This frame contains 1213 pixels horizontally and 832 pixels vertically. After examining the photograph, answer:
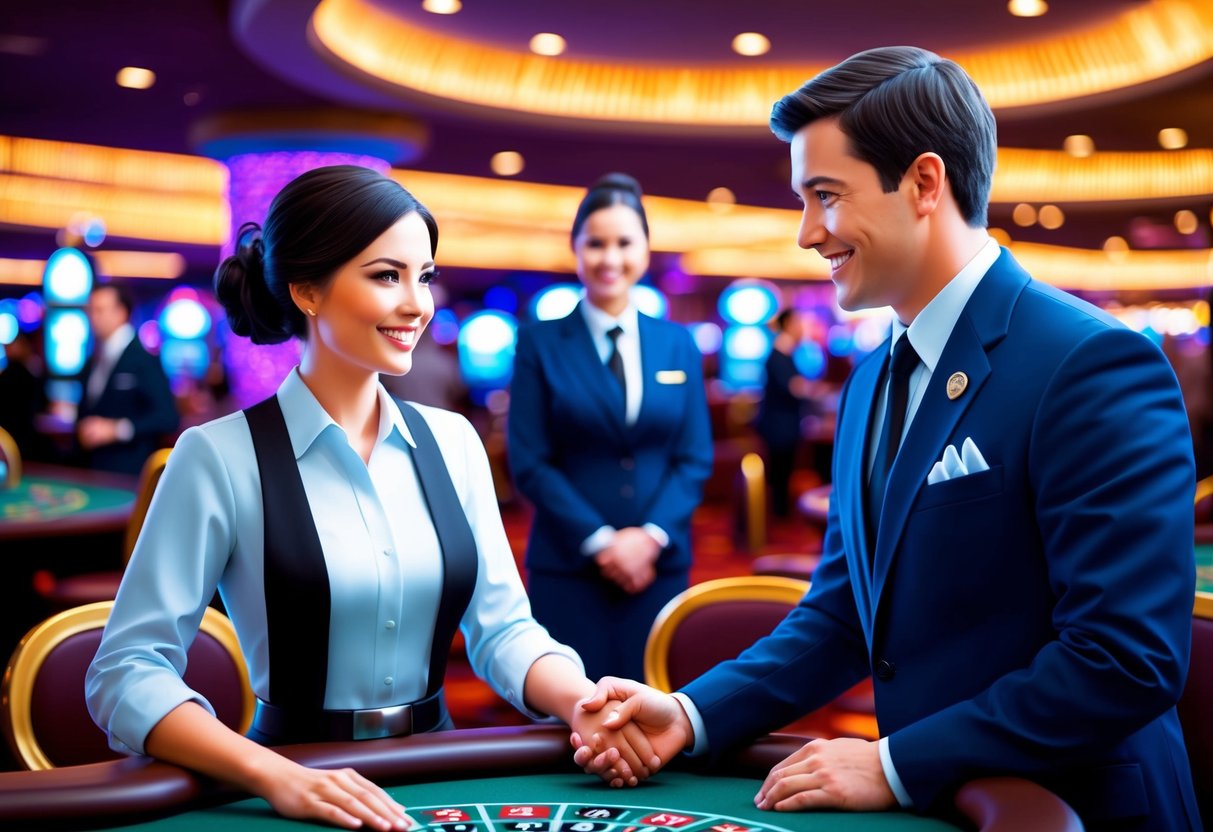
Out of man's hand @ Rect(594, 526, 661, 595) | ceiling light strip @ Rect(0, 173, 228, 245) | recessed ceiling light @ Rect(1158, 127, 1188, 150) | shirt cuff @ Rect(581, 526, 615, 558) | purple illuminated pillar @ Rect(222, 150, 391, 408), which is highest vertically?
ceiling light strip @ Rect(0, 173, 228, 245)

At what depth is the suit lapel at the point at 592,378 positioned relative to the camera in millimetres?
2795

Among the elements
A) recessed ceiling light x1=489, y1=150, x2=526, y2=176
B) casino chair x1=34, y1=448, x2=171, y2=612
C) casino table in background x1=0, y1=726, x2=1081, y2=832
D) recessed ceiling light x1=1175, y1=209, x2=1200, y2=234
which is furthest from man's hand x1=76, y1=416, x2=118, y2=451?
recessed ceiling light x1=1175, y1=209, x2=1200, y2=234

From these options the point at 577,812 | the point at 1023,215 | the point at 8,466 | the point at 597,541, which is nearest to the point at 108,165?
the point at 8,466

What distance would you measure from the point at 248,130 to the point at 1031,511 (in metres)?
6.99

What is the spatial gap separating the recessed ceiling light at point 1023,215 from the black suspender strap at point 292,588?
33.7 feet

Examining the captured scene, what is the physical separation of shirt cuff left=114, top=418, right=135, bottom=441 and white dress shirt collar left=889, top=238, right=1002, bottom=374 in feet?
13.6

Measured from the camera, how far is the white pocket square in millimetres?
1235

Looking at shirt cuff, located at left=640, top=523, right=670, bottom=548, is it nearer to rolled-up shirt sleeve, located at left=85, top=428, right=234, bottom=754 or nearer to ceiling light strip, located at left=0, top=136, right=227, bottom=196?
rolled-up shirt sleeve, located at left=85, top=428, right=234, bottom=754

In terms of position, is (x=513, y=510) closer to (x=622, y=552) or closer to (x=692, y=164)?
(x=692, y=164)

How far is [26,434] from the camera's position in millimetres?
7094

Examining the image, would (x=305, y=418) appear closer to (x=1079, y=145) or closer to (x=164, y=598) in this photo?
(x=164, y=598)

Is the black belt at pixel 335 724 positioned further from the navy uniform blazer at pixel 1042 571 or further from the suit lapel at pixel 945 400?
the suit lapel at pixel 945 400

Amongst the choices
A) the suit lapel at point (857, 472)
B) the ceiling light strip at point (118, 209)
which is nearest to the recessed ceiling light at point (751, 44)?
the suit lapel at point (857, 472)

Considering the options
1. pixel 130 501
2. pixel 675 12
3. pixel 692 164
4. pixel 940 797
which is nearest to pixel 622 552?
pixel 940 797
